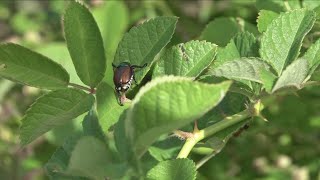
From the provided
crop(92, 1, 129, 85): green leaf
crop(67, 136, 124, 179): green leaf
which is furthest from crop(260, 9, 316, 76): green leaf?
crop(92, 1, 129, 85): green leaf

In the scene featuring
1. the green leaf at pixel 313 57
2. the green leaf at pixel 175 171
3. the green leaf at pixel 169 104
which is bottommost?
the green leaf at pixel 175 171

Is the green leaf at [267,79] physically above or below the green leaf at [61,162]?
above

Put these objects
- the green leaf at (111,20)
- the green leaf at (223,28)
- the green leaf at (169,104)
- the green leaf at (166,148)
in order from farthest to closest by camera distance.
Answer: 1. the green leaf at (111,20)
2. the green leaf at (223,28)
3. the green leaf at (166,148)
4. the green leaf at (169,104)

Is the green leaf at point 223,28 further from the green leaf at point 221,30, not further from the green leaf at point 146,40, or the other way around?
the green leaf at point 146,40

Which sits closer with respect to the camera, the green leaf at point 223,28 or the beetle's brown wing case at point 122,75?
the beetle's brown wing case at point 122,75

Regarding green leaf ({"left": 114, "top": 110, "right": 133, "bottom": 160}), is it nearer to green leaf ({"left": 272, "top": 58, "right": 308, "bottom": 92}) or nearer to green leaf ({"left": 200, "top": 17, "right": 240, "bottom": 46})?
green leaf ({"left": 272, "top": 58, "right": 308, "bottom": 92})

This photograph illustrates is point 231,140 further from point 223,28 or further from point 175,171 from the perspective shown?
point 175,171

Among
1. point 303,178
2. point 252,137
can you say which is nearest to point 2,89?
point 252,137

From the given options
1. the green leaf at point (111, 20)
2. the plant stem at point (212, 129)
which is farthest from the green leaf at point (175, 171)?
the green leaf at point (111, 20)
